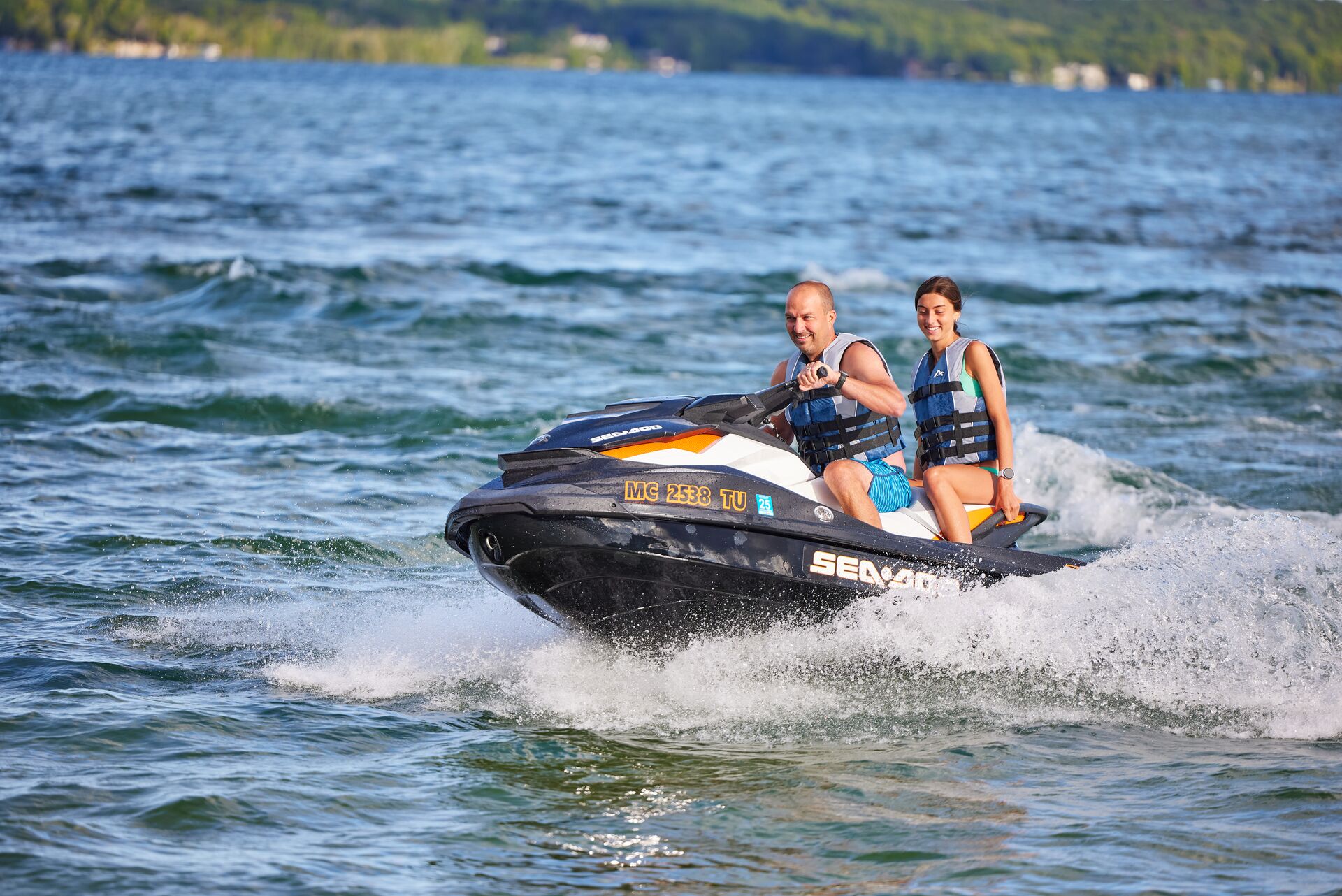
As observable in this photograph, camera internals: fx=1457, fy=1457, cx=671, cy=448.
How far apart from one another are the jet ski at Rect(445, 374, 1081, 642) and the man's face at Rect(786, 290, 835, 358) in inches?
9.5

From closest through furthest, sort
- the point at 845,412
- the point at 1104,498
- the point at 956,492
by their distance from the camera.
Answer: the point at 845,412 < the point at 956,492 < the point at 1104,498

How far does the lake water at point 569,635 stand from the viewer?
15.9 ft

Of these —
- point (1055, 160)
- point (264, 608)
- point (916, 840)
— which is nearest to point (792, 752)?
point (916, 840)

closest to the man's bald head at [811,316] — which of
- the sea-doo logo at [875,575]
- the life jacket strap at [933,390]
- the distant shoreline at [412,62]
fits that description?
the life jacket strap at [933,390]

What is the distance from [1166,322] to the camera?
17.1 m

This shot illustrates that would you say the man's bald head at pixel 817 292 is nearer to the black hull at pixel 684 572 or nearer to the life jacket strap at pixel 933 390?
the life jacket strap at pixel 933 390

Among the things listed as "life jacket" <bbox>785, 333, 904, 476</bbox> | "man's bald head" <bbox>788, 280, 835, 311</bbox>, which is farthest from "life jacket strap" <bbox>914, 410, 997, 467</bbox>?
"man's bald head" <bbox>788, 280, 835, 311</bbox>

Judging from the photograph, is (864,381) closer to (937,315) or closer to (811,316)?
(811,316)

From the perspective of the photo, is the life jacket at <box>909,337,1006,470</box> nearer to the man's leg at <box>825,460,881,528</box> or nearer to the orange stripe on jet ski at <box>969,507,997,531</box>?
the orange stripe on jet ski at <box>969,507,997,531</box>

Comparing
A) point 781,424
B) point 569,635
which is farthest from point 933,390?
point 569,635

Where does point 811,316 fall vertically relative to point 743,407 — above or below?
above

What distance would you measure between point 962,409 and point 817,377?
1013 millimetres

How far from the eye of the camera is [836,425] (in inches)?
237

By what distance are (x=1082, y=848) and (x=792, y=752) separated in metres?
1.19
